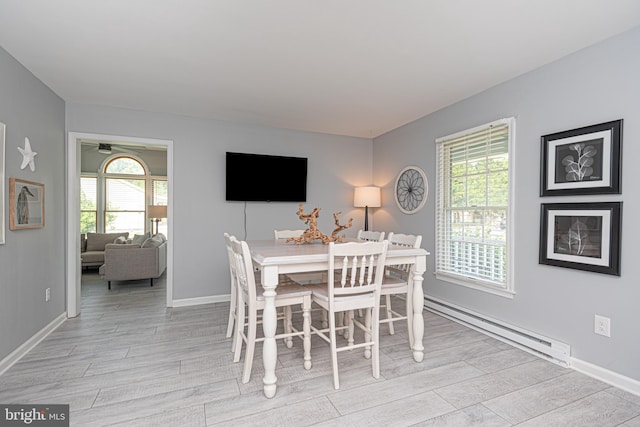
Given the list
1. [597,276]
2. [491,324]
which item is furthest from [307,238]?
[597,276]

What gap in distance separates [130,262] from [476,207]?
188 inches

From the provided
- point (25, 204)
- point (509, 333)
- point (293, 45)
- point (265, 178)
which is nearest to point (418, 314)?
point (509, 333)

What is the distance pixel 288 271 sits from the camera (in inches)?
85.6

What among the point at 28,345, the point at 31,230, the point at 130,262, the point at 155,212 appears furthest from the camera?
the point at 155,212

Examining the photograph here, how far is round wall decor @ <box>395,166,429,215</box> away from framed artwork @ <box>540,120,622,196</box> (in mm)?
1427

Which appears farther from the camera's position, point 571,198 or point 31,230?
point 31,230

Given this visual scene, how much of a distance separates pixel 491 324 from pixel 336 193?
263cm

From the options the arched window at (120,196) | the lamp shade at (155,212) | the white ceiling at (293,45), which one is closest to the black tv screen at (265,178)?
the white ceiling at (293,45)

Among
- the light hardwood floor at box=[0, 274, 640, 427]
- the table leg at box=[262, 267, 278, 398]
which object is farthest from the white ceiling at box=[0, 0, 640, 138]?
the light hardwood floor at box=[0, 274, 640, 427]

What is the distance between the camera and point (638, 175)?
2.03 meters

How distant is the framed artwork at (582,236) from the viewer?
2.14 m

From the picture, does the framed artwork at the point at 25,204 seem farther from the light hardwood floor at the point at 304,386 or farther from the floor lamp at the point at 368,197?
the floor lamp at the point at 368,197

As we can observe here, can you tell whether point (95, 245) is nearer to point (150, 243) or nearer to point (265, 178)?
point (150, 243)

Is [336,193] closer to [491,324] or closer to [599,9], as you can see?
[491,324]
